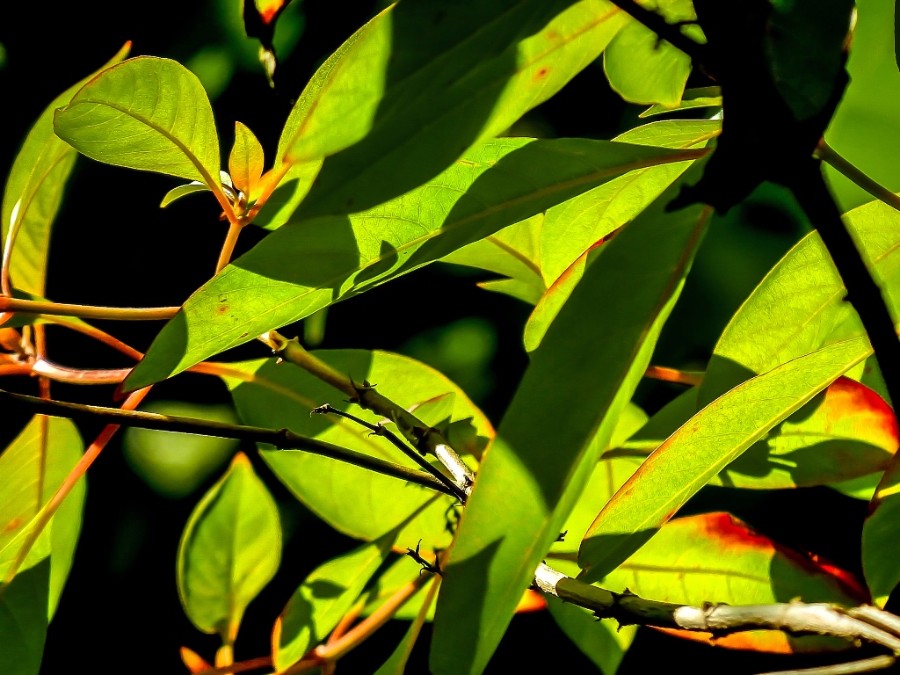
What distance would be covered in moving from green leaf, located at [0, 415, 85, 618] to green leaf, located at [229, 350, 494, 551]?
0.18 meters

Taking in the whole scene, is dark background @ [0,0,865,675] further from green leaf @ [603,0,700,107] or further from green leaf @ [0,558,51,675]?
green leaf @ [603,0,700,107]

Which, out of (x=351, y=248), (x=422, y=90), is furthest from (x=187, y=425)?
(x=422, y=90)

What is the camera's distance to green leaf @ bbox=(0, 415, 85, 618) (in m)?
0.68

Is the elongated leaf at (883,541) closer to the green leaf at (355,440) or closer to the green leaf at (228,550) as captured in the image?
the green leaf at (355,440)

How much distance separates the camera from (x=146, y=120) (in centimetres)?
50

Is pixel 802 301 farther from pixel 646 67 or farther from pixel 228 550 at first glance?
pixel 228 550

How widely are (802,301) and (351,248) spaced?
12.0 inches

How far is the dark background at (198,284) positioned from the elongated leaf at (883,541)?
0.25 metres

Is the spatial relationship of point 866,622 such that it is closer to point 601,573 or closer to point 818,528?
point 601,573

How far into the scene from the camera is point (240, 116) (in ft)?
3.17

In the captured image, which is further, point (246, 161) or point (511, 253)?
point (511, 253)

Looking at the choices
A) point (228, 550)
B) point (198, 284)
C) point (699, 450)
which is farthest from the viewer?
point (198, 284)

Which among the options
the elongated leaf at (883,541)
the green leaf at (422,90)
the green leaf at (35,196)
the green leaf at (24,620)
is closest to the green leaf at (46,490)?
the green leaf at (24,620)

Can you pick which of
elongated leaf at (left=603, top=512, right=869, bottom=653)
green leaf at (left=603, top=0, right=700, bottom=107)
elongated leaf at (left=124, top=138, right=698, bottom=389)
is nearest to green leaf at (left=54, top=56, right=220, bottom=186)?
elongated leaf at (left=124, top=138, right=698, bottom=389)
